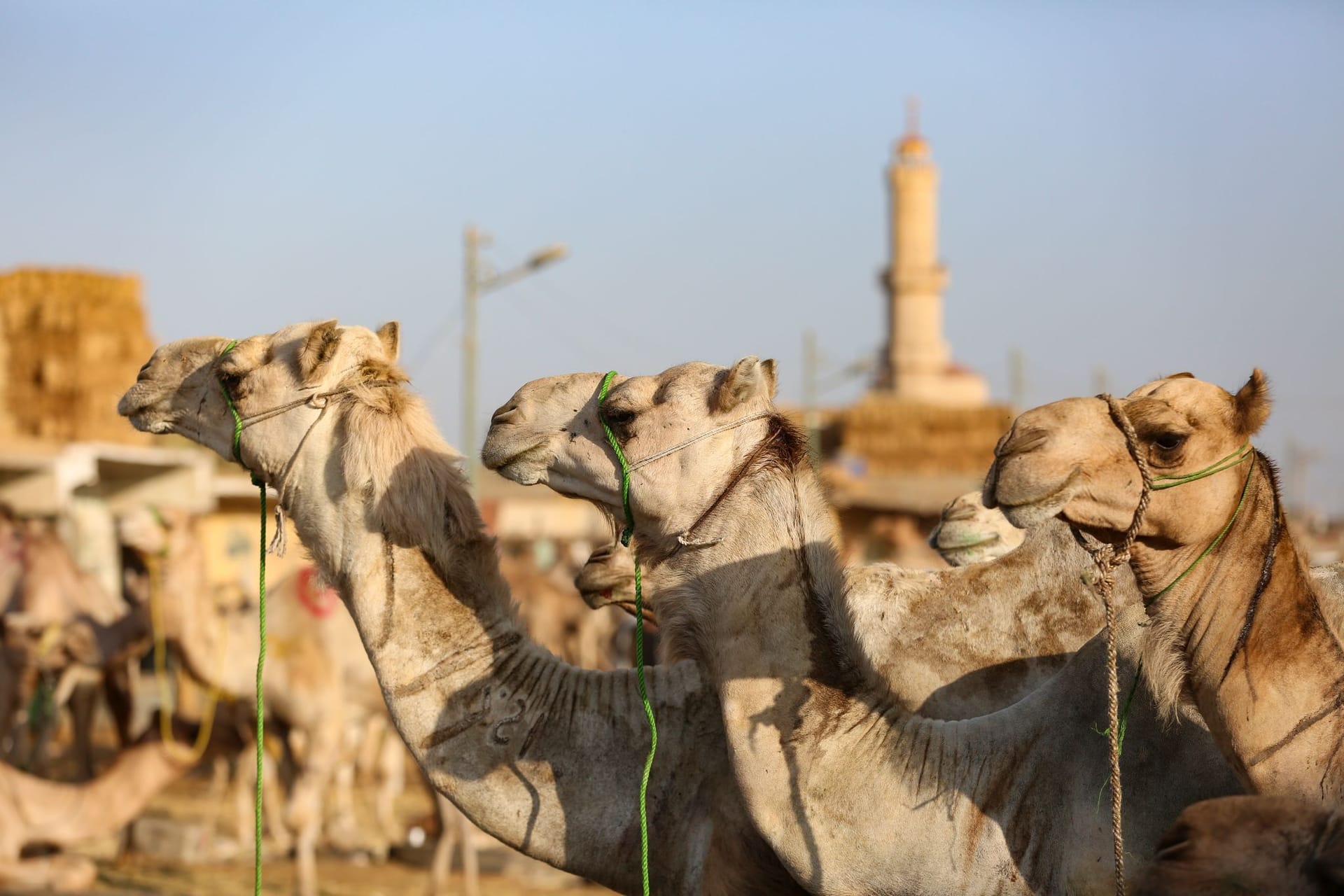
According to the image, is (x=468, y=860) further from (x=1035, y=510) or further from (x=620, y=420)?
(x=1035, y=510)

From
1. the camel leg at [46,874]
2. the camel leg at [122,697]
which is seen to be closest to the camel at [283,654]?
the camel leg at [46,874]

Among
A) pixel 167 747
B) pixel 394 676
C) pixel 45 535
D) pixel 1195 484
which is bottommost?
pixel 167 747

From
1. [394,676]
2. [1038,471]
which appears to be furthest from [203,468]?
[1038,471]

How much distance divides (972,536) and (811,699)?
1701mm

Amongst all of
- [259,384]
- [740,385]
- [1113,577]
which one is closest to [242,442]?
[259,384]

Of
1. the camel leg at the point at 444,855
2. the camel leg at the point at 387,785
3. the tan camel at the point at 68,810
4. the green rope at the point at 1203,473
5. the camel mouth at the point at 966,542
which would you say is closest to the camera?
the green rope at the point at 1203,473

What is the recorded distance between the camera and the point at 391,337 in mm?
5023

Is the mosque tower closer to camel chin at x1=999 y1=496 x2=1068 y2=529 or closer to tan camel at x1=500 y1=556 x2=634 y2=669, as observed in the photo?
tan camel at x1=500 y1=556 x2=634 y2=669

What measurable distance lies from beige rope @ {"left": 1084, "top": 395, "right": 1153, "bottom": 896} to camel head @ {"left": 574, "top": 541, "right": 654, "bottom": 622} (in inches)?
79.9

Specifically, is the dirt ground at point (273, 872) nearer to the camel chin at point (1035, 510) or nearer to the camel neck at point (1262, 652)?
the camel neck at point (1262, 652)

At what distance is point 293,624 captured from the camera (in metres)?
10.7

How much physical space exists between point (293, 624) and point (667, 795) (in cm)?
679

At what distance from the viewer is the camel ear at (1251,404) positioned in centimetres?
352

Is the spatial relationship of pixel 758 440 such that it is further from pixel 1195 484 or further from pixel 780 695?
pixel 1195 484
